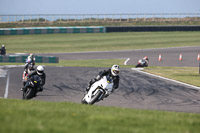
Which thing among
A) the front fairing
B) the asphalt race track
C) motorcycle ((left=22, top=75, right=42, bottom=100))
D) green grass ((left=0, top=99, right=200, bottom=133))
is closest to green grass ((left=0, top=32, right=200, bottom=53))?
the asphalt race track

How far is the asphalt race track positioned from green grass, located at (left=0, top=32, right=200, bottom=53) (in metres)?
27.8

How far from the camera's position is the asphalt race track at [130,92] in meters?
15.6

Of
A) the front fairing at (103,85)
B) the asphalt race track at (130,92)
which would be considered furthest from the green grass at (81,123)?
the asphalt race track at (130,92)

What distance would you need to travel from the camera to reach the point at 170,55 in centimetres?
4603

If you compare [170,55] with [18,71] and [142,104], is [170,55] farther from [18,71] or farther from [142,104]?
[142,104]

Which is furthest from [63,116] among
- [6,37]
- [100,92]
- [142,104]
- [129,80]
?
[6,37]

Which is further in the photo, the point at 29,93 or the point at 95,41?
the point at 95,41

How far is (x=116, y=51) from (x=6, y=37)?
1912 cm

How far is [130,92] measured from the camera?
61.0 feet

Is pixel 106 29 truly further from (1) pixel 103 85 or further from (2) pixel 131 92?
(1) pixel 103 85

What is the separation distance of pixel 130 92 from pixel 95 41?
4225 centimetres

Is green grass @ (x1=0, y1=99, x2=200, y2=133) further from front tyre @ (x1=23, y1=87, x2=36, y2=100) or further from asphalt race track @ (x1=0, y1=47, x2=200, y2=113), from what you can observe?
asphalt race track @ (x1=0, y1=47, x2=200, y2=113)

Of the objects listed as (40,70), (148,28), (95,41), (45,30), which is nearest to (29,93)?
(40,70)

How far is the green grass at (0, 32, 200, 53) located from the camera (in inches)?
2136
